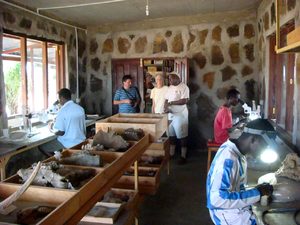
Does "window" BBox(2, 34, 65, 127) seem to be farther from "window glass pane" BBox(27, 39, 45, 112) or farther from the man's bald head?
the man's bald head

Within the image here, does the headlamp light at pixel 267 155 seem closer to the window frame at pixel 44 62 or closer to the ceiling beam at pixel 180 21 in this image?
the window frame at pixel 44 62

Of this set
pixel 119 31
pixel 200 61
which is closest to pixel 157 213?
pixel 200 61

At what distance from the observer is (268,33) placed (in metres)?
4.32

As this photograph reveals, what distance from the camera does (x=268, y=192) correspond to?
5.38ft

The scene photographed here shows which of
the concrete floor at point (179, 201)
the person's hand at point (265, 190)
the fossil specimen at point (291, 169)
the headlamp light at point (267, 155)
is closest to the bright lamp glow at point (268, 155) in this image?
the headlamp light at point (267, 155)

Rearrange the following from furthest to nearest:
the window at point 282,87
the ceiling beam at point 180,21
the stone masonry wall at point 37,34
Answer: the ceiling beam at point 180,21, the stone masonry wall at point 37,34, the window at point 282,87

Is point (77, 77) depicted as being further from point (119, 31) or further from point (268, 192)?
point (268, 192)

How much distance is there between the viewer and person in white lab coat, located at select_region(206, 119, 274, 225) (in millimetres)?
1618

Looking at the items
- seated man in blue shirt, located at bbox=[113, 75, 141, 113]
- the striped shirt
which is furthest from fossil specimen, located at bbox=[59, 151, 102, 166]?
seated man in blue shirt, located at bbox=[113, 75, 141, 113]

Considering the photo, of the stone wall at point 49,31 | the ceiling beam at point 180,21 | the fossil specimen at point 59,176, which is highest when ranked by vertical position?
the ceiling beam at point 180,21

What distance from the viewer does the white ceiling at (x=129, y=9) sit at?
4.50m

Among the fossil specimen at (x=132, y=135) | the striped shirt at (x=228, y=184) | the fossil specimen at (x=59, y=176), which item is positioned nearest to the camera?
the fossil specimen at (x=59, y=176)

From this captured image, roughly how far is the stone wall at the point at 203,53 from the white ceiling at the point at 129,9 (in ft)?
1.06

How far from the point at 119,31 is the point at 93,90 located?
1331 mm
